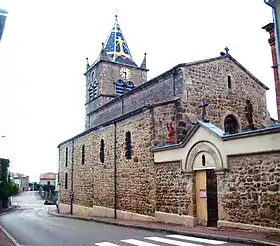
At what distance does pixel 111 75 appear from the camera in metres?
35.1

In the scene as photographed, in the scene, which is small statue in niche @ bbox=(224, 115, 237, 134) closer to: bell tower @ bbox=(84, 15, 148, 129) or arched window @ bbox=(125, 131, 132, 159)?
arched window @ bbox=(125, 131, 132, 159)

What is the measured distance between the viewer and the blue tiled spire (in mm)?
37344

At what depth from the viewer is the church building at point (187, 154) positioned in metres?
11.8

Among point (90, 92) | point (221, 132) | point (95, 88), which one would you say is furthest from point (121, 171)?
point (90, 92)

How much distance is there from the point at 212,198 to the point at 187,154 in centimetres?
211

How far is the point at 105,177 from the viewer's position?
22922mm

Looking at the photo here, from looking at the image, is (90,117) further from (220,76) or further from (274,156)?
(274,156)

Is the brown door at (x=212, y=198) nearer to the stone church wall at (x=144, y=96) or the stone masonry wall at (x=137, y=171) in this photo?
the stone masonry wall at (x=137, y=171)

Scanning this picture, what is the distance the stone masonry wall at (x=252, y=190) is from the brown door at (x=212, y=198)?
63cm

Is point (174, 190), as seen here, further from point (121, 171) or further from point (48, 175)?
point (48, 175)

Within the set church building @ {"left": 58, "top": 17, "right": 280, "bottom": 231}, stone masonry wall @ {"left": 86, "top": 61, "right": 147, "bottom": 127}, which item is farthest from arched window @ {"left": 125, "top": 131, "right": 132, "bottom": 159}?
stone masonry wall @ {"left": 86, "top": 61, "right": 147, "bottom": 127}

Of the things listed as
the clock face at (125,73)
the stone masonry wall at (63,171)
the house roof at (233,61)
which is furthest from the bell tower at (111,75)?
the house roof at (233,61)

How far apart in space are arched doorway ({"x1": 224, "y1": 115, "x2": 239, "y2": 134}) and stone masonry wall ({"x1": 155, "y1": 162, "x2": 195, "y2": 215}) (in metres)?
5.62

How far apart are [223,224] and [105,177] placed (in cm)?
1145
